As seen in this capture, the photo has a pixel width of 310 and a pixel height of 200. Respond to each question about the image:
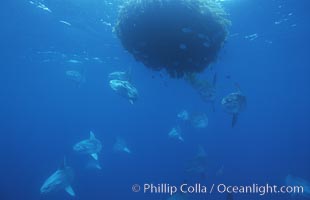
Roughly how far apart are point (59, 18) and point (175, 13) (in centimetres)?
1458

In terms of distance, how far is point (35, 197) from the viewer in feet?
126

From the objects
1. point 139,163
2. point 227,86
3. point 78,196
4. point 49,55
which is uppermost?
point 227,86

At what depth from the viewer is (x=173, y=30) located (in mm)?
7672

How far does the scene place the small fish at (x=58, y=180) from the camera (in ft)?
47.8

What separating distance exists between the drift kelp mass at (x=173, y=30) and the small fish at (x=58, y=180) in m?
9.04

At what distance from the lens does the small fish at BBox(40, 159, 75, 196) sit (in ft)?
47.8

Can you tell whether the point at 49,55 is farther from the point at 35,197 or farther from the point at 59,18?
the point at 35,197

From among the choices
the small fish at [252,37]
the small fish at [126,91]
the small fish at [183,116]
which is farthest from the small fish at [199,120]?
the small fish at [252,37]

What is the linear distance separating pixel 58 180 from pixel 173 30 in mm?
10784

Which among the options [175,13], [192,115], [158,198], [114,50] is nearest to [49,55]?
[114,50]

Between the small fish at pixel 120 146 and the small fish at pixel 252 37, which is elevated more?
the small fish at pixel 252 37

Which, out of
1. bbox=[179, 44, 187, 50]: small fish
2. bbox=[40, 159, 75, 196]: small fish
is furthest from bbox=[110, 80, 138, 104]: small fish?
bbox=[40, 159, 75, 196]: small fish

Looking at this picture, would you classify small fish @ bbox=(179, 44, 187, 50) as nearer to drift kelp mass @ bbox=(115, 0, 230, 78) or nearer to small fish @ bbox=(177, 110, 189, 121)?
drift kelp mass @ bbox=(115, 0, 230, 78)

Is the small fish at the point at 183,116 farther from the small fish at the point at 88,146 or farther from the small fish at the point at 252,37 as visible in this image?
the small fish at the point at 252,37
